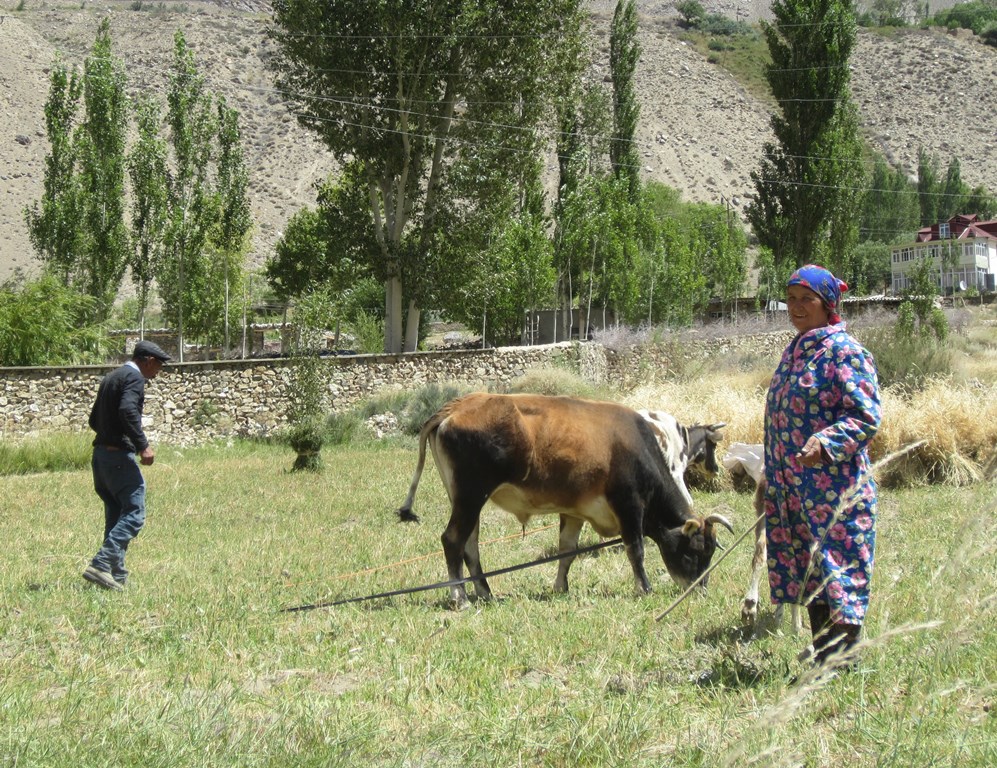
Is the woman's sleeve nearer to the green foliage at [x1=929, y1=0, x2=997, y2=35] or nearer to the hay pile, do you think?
the hay pile

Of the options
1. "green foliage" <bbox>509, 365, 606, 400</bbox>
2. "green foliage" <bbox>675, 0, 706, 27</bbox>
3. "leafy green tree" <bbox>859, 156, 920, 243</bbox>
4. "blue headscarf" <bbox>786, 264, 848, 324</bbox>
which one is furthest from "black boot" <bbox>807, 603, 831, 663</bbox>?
"green foliage" <bbox>675, 0, 706, 27</bbox>

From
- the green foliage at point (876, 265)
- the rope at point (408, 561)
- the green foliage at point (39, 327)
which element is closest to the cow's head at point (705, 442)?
the rope at point (408, 561)

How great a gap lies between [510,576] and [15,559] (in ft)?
15.6

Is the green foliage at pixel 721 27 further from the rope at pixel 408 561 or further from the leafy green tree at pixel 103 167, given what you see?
the rope at pixel 408 561

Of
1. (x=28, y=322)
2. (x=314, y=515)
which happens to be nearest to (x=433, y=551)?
(x=314, y=515)

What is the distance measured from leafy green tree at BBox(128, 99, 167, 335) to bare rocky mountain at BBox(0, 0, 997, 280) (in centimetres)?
4557

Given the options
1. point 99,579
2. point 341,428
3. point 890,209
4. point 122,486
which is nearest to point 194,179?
point 341,428

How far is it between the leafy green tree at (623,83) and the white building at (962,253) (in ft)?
150

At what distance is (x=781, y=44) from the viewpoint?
3900cm

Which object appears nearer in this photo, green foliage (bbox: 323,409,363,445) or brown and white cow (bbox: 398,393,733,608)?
brown and white cow (bbox: 398,393,733,608)

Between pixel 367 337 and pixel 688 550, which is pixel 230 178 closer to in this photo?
pixel 367 337

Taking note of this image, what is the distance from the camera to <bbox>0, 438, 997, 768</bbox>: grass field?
155 inches

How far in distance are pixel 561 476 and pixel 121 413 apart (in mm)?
3724

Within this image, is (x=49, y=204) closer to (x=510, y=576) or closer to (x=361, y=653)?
Answer: (x=510, y=576)
